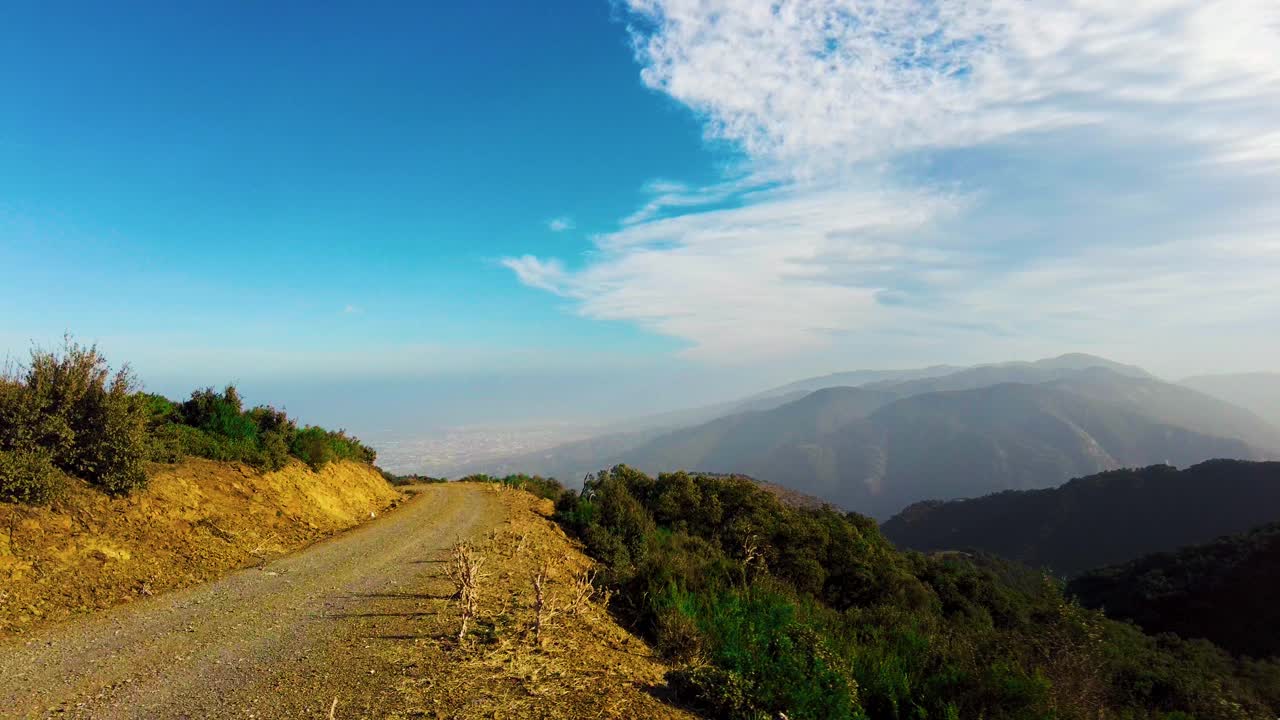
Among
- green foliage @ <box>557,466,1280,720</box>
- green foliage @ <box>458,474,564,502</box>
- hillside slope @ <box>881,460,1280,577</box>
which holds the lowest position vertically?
hillside slope @ <box>881,460,1280,577</box>

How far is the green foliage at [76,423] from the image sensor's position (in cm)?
938

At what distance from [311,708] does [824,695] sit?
6049 mm

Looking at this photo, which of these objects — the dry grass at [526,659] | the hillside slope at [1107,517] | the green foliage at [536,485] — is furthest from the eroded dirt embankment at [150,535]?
the hillside slope at [1107,517]

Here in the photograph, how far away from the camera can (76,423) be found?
33.8 ft

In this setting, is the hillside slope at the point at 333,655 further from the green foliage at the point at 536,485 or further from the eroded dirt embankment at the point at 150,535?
the green foliage at the point at 536,485

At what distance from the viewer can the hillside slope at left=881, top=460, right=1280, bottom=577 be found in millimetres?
112438

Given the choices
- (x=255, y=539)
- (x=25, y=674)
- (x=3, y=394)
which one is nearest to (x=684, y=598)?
(x=25, y=674)

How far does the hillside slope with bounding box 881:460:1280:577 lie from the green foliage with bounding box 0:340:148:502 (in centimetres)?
13149

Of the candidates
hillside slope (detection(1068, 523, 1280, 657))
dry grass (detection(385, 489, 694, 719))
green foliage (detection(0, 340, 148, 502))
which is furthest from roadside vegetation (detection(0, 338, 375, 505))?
hillside slope (detection(1068, 523, 1280, 657))

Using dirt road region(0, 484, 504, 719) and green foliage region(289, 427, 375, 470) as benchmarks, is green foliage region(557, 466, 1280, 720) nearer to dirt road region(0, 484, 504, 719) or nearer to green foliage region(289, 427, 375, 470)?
dirt road region(0, 484, 504, 719)

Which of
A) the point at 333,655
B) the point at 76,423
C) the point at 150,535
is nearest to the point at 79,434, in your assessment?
the point at 76,423

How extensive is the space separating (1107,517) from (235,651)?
545ft

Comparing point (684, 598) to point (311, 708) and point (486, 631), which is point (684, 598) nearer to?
point (486, 631)

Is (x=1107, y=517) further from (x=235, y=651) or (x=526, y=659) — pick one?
(x=235, y=651)
